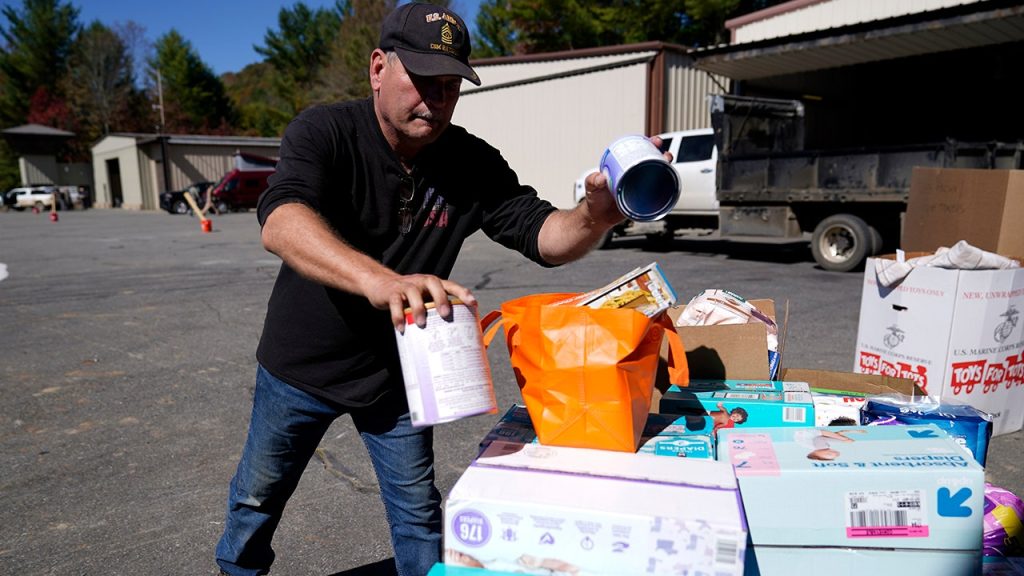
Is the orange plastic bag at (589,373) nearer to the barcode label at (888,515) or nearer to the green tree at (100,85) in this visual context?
the barcode label at (888,515)

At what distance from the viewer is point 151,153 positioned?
38.9m

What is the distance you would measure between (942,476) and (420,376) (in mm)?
1070

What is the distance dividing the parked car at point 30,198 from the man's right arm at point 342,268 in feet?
147

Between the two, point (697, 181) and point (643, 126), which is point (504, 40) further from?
point (697, 181)

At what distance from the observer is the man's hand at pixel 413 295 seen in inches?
50.4

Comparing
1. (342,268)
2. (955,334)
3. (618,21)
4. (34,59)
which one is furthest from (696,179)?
(34,59)

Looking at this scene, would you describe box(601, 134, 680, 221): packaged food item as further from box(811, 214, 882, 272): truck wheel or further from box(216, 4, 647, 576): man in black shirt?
box(811, 214, 882, 272): truck wheel

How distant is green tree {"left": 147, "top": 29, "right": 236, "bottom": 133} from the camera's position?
188ft

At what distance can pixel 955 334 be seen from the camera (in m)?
3.39

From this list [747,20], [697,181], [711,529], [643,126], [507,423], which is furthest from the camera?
[643,126]

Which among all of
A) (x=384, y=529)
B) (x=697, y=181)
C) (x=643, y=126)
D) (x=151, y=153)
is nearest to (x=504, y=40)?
(x=151, y=153)

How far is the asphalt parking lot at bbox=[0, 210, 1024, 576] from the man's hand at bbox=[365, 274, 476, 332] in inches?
67.4

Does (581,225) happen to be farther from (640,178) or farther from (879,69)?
(879,69)

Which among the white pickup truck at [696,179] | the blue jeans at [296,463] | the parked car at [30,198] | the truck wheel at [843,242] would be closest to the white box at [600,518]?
the blue jeans at [296,463]
